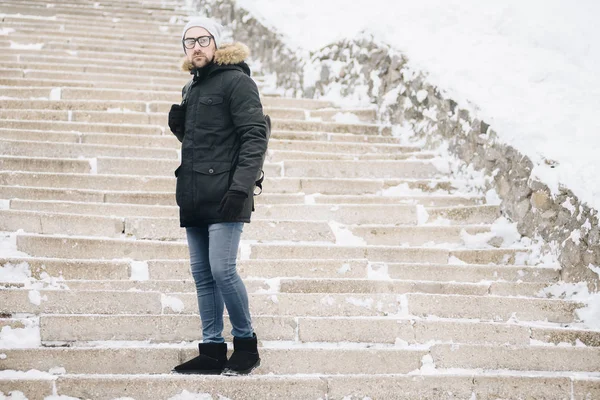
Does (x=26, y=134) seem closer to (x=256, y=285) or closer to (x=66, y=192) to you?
(x=66, y=192)

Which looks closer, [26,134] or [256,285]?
[256,285]

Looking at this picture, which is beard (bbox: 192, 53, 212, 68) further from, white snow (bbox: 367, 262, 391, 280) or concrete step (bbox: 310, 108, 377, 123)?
concrete step (bbox: 310, 108, 377, 123)

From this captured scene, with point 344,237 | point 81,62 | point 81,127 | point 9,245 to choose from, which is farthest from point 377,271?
point 81,62

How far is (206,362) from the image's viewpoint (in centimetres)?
354

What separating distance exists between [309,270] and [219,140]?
143 cm

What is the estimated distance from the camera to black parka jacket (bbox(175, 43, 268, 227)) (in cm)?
335

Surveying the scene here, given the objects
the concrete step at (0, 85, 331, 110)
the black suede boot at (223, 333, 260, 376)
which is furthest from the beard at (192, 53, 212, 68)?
the concrete step at (0, 85, 331, 110)

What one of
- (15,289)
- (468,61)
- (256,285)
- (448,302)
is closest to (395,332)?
(448,302)

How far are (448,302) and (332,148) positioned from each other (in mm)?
2598

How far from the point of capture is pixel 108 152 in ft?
19.6

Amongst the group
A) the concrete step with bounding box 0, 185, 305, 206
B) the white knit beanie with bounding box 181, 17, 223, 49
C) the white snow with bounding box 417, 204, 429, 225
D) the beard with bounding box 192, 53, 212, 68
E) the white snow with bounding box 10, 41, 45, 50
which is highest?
the white snow with bounding box 10, 41, 45, 50

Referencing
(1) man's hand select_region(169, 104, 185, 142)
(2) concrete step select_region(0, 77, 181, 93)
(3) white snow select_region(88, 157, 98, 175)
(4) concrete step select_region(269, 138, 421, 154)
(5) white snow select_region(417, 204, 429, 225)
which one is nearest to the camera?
(1) man's hand select_region(169, 104, 185, 142)

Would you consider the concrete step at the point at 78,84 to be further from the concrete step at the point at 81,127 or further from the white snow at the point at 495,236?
the white snow at the point at 495,236

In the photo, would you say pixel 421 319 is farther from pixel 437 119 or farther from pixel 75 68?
pixel 75 68
